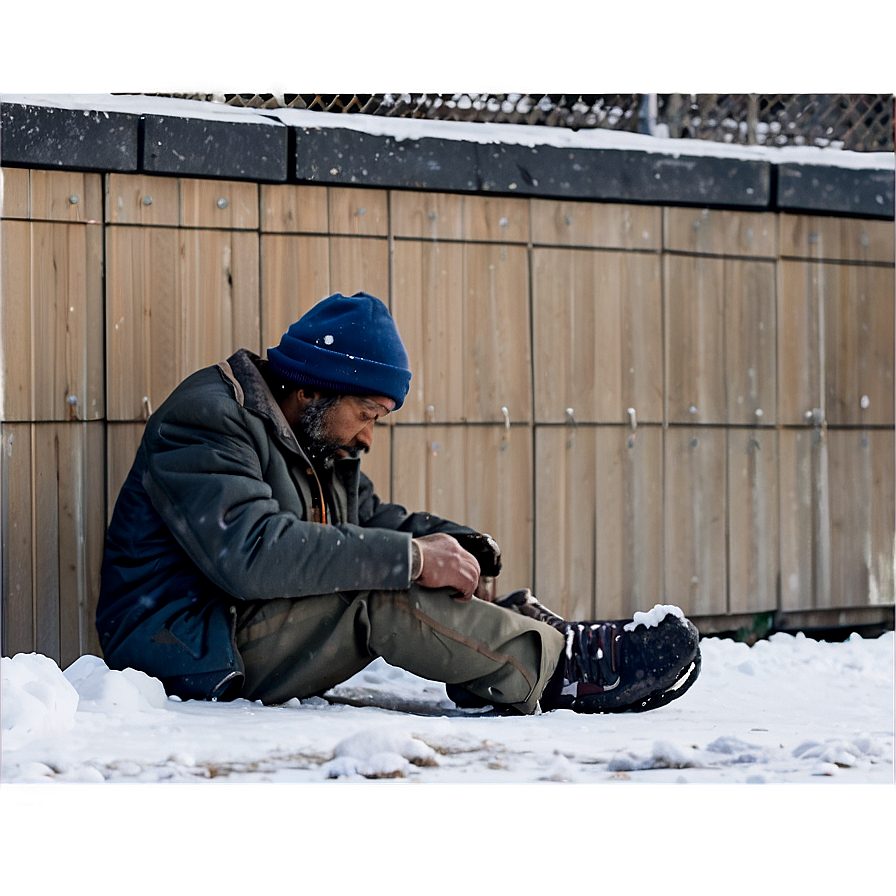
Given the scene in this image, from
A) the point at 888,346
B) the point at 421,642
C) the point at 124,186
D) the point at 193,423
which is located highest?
the point at 124,186

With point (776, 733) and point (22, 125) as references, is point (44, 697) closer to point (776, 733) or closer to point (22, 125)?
point (776, 733)

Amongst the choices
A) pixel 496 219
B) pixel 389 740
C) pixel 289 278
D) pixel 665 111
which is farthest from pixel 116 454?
pixel 665 111

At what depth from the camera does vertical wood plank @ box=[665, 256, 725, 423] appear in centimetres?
454

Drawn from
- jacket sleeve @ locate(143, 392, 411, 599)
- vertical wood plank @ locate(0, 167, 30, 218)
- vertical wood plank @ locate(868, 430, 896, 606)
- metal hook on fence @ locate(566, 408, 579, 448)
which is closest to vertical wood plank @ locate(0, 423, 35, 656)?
vertical wood plank @ locate(0, 167, 30, 218)

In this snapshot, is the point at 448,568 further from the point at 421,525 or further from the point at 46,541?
the point at 46,541

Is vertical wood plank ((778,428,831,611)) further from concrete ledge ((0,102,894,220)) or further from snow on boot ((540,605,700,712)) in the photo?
snow on boot ((540,605,700,712))

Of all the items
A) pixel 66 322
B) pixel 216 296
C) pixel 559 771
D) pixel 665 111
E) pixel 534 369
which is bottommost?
pixel 559 771

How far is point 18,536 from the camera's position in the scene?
3.67 metres

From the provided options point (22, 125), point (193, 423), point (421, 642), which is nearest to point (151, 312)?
point (22, 125)

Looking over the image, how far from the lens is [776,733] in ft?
8.63

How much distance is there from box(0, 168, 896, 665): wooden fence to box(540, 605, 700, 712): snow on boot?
4.35ft

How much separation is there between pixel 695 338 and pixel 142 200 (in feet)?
7.29

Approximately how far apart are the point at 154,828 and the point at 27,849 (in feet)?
0.62

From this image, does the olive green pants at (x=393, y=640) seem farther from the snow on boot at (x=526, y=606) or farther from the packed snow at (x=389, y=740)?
the snow on boot at (x=526, y=606)
